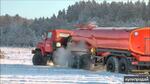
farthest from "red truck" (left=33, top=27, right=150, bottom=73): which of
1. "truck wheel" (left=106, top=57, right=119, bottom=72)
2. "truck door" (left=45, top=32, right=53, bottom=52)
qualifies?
"truck door" (left=45, top=32, right=53, bottom=52)

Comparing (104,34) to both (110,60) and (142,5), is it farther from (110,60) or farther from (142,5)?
(142,5)

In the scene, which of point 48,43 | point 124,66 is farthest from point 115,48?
point 48,43

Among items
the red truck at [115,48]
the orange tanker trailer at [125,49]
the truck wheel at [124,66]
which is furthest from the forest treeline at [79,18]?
the truck wheel at [124,66]

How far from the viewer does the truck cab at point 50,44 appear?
30186 millimetres

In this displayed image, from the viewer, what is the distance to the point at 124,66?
2288 centimetres

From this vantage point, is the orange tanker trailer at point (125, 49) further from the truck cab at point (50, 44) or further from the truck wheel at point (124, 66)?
the truck cab at point (50, 44)

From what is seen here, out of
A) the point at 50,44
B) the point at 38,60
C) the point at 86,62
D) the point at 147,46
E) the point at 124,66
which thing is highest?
the point at 147,46

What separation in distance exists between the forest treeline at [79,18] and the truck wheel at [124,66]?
73.2 m

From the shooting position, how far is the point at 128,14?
356ft

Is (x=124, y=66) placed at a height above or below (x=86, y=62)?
above

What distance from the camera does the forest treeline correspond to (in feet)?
329

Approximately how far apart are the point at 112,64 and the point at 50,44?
25.8ft

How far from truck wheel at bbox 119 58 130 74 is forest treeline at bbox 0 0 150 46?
240 ft

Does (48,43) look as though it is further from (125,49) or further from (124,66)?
(124,66)
